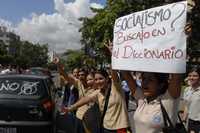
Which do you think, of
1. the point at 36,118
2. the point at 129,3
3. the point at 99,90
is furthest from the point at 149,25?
the point at 129,3

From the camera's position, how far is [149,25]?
4.77 meters

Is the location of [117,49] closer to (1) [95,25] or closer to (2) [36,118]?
(2) [36,118]

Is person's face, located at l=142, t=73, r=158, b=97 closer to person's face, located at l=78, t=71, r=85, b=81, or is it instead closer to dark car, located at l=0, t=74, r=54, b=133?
person's face, located at l=78, t=71, r=85, b=81

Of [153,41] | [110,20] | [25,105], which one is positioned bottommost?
[25,105]

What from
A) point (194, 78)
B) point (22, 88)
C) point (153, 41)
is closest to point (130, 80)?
point (153, 41)

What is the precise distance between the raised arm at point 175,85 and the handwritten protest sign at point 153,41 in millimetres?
81

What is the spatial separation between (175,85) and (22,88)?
19.3 feet

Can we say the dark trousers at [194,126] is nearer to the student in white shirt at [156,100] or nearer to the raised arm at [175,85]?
the student in white shirt at [156,100]

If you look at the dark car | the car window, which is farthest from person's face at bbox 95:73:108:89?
the car window

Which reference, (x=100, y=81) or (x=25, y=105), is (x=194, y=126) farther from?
(x=25, y=105)

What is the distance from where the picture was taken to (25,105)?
31.1 feet

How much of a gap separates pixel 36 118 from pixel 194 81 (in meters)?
3.01

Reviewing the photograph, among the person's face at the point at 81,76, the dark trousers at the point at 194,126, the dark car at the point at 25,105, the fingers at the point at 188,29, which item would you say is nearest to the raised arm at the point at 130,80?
the fingers at the point at 188,29

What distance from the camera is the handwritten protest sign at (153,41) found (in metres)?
4.36
